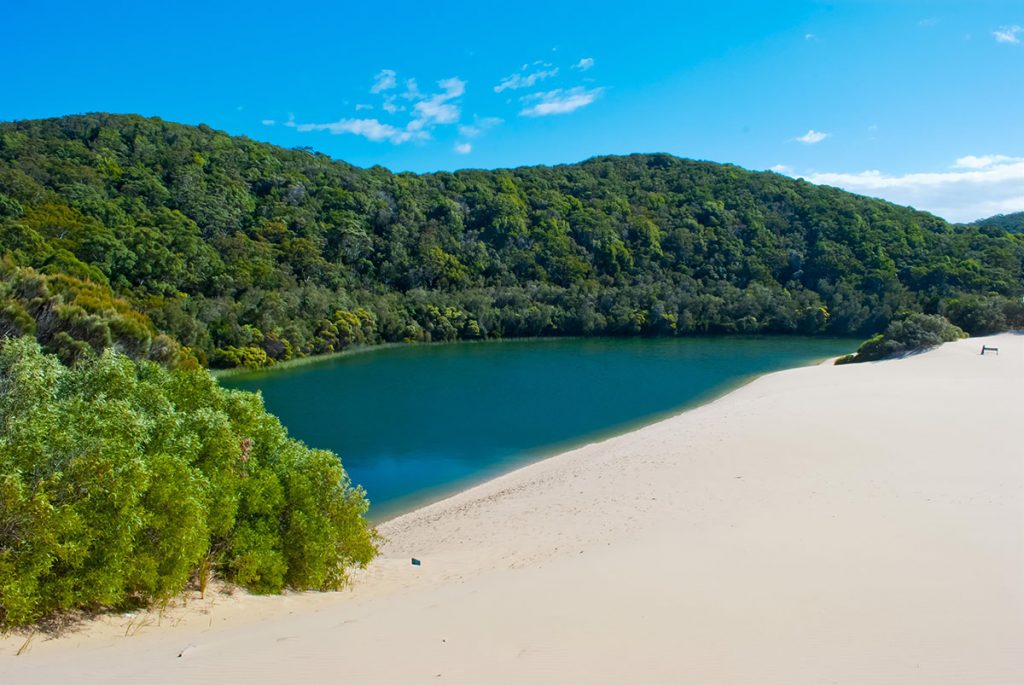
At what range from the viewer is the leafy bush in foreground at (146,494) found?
7434 mm

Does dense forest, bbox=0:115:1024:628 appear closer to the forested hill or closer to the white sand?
the forested hill

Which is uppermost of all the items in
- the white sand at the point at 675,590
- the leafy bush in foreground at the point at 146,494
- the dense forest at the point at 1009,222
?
the dense forest at the point at 1009,222

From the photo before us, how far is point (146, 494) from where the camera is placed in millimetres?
8492

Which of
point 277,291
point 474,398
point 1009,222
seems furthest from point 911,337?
point 1009,222

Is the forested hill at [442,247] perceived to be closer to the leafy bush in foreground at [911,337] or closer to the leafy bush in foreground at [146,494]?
the leafy bush in foreground at [911,337]

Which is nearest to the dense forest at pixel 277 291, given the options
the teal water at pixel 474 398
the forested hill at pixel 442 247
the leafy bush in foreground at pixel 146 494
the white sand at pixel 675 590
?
the leafy bush in foreground at pixel 146 494

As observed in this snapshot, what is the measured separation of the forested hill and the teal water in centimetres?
994

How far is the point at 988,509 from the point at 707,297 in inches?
2836

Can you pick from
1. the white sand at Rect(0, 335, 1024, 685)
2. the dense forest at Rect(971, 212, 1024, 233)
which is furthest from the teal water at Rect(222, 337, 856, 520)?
the dense forest at Rect(971, 212, 1024, 233)

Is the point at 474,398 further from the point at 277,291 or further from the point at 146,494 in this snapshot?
the point at 277,291

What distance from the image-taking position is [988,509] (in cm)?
1304

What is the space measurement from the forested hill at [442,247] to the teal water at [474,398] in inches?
392

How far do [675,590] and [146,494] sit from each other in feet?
23.8

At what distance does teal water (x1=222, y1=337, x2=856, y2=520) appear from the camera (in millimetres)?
24645
